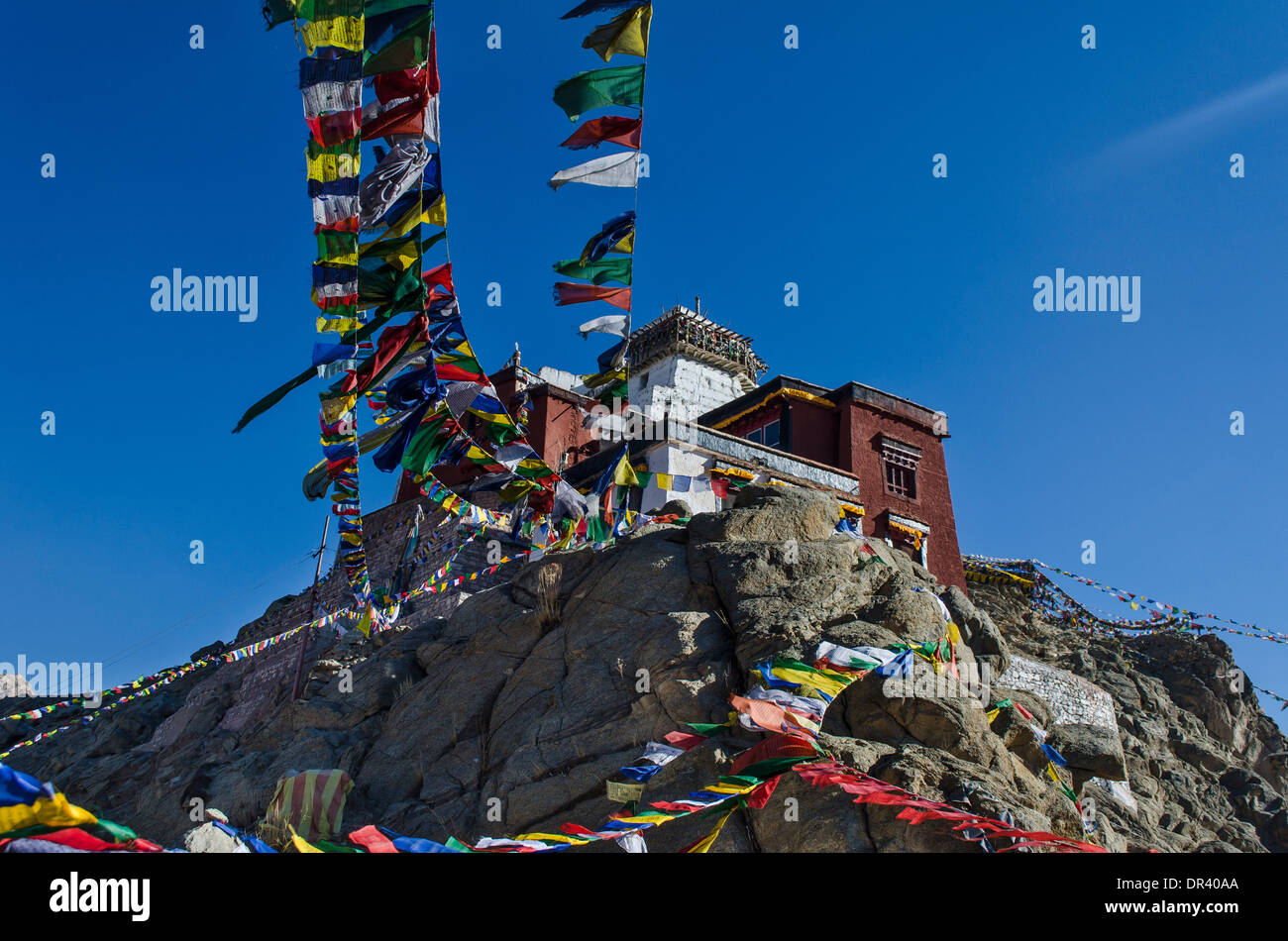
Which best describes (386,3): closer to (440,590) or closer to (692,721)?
(692,721)

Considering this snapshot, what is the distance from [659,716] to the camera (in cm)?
1395

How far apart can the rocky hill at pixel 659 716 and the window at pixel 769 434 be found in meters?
9.98

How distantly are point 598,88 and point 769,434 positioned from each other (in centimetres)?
1766

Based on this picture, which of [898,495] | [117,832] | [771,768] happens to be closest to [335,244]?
[771,768]

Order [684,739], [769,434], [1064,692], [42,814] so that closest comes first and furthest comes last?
1. [42,814]
2. [684,739]
3. [1064,692]
4. [769,434]

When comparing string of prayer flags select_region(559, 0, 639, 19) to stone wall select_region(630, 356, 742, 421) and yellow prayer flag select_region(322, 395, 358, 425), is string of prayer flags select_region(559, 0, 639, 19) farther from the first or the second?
stone wall select_region(630, 356, 742, 421)

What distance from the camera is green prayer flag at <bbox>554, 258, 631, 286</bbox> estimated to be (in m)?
15.1

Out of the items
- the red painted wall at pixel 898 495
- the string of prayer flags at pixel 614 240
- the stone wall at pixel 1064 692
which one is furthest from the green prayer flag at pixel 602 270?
the stone wall at pixel 1064 692

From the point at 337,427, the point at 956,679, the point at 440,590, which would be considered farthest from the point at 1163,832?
the point at 337,427

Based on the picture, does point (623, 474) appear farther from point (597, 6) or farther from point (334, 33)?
point (334, 33)

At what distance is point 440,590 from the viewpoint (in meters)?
23.8

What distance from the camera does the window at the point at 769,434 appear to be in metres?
30.3

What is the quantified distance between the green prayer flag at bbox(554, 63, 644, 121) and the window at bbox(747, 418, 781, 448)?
1706cm
